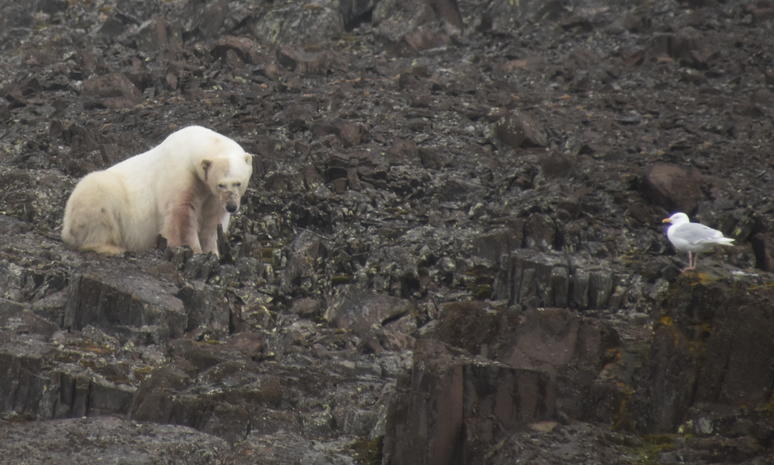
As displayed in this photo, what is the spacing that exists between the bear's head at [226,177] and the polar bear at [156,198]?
0.01 meters

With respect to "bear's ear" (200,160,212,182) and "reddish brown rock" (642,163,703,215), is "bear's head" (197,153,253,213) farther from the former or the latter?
"reddish brown rock" (642,163,703,215)

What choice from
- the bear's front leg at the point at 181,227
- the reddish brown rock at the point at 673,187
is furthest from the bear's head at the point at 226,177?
the reddish brown rock at the point at 673,187

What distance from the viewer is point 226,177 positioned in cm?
1323

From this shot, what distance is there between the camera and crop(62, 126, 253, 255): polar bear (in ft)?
44.4

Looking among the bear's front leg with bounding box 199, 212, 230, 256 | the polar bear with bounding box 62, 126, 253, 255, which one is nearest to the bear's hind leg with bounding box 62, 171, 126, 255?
the polar bear with bounding box 62, 126, 253, 255

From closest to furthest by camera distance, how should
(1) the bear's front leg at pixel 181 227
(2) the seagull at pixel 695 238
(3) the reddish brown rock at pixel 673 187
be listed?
(2) the seagull at pixel 695 238, (1) the bear's front leg at pixel 181 227, (3) the reddish brown rock at pixel 673 187

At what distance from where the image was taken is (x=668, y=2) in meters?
26.3

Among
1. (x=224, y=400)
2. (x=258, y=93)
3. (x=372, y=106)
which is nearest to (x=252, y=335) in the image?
(x=224, y=400)

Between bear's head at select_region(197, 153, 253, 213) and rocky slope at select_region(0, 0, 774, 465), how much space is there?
847mm

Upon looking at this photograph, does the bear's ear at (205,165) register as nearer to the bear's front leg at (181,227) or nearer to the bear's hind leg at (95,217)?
the bear's front leg at (181,227)

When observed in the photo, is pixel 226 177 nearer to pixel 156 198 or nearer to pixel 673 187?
pixel 156 198

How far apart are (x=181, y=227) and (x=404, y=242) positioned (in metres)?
3.13

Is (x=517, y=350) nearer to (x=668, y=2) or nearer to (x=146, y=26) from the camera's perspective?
(x=668, y=2)

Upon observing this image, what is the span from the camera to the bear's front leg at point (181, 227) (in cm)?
A: 1366
